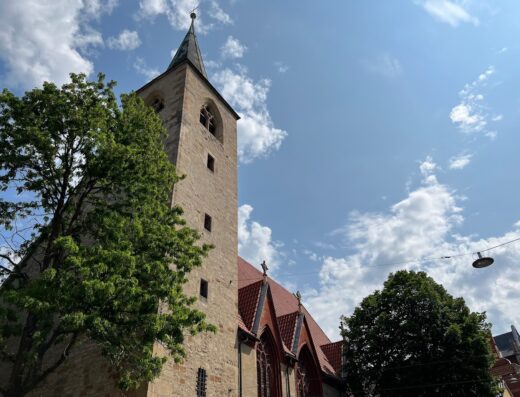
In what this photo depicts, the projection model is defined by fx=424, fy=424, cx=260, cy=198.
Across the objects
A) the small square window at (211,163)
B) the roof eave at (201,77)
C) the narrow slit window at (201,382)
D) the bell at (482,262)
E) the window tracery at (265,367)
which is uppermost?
the roof eave at (201,77)

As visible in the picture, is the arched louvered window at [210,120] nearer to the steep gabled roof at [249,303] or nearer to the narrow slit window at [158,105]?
the narrow slit window at [158,105]

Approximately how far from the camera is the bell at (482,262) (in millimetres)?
Result: 14141

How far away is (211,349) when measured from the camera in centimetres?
1442

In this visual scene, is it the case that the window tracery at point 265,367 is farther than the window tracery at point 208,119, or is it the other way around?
the window tracery at point 208,119

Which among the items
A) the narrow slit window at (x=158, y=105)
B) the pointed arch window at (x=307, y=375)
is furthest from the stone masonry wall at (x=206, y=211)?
the pointed arch window at (x=307, y=375)

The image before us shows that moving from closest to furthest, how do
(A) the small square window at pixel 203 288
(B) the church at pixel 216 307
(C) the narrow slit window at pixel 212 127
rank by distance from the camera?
(B) the church at pixel 216 307, (A) the small square window at pixel 203 288, (C) the narrow slit window at pixel 212 127

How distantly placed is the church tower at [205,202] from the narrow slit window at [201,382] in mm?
29

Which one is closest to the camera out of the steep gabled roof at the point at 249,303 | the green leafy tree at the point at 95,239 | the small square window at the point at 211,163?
the green leafy tree at the point at 95,239

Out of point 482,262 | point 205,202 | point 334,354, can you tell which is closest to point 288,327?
point 334,354

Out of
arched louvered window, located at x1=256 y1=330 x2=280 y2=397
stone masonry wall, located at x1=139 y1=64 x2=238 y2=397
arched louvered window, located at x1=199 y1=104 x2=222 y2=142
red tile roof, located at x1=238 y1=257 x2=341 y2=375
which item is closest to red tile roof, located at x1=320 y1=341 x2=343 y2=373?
red tile roof, located at x1=238 y1=257 x2=341 y2=375

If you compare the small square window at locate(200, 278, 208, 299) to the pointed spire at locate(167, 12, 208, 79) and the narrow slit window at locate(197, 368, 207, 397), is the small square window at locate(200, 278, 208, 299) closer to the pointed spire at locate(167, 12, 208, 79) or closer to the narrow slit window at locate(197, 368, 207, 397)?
the narrow slit window at locate(197, 368, 207, 397)

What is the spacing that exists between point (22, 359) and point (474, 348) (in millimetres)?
19534

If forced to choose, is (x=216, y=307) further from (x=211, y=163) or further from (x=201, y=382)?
(x=211, y=163)

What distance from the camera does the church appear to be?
1295cm
